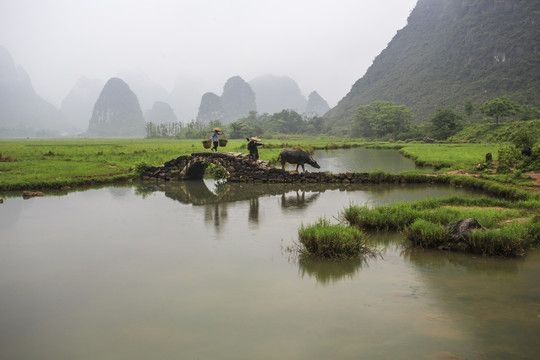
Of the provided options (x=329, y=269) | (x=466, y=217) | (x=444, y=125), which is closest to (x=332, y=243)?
(x=329, y=269)

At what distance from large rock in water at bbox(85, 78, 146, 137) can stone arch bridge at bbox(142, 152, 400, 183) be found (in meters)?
140

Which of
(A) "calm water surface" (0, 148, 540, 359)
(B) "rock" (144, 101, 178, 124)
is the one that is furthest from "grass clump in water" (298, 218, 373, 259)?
(B) "rock" (144, 101, 178, 124)

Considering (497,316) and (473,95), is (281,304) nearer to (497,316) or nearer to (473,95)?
(497,316)

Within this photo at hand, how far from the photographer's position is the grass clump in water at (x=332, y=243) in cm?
683

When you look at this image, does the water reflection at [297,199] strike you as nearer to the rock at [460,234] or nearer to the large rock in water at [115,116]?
the rock at [460,234]

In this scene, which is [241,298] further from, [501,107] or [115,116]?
[115,116]

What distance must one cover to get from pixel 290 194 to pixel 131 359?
10.2 metres

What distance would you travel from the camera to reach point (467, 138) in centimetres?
3997

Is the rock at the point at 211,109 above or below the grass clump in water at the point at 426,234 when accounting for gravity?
above

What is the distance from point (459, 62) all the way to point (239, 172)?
2908 inches

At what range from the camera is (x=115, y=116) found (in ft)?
488

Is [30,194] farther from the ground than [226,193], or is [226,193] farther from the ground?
[30,194]

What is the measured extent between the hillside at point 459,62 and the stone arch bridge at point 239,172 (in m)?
45.5

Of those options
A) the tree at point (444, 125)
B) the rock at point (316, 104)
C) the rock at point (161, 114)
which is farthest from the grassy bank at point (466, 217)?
the rock at point (161, 114)
